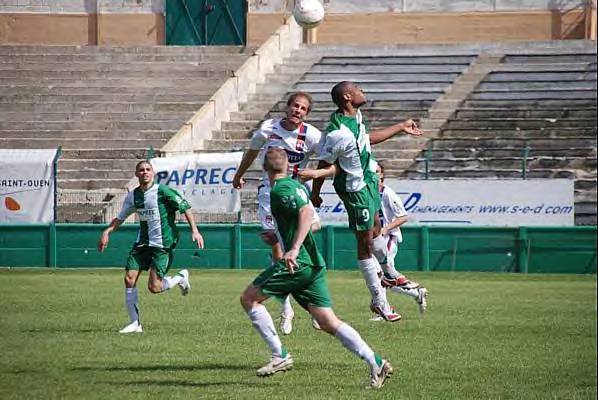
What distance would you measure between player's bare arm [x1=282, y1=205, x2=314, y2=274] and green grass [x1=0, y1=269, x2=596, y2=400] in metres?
0.97

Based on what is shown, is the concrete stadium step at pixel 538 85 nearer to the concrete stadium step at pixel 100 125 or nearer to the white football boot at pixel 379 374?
the concrete stadium step at pixel 100 125

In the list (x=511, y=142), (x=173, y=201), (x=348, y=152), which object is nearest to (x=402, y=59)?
(x=511, y=142)

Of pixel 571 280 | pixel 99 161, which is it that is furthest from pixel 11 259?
pixel 571 280

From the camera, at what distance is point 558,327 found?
15820 mm

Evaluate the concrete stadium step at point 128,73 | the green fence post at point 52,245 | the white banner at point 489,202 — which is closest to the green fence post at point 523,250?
the white banner at point 489,202

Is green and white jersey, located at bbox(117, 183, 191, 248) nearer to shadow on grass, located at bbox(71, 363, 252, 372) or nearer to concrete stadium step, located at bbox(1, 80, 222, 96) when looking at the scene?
shadow on grass, located at bbox(71, 363, 252, 372)

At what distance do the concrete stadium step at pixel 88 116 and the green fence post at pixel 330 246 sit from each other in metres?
9.09

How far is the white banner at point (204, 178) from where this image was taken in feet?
101

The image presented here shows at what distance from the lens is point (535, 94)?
37750mm

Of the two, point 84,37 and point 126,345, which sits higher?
point 84,37

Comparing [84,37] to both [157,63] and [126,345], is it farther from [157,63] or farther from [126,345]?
[126,345]

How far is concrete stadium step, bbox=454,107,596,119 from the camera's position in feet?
119

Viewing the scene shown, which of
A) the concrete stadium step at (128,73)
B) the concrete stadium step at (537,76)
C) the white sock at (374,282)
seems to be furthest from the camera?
the concrete stadium step at (128,73)

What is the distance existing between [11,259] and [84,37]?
1557cm
